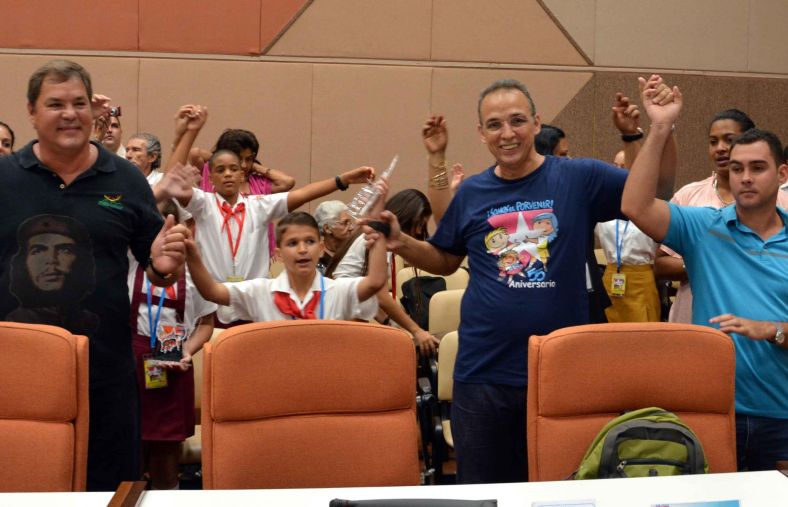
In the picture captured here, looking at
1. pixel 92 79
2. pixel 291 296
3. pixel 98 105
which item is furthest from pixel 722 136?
pixel 92 79

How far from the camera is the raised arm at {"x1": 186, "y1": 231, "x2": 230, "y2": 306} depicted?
9.57 feet

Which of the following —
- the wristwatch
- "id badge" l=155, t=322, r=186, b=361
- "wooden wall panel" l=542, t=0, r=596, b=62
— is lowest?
"id badge" l=155, t=322, r=186, b=361

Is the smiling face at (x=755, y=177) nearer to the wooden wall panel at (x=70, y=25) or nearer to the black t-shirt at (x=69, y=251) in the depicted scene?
the black t-shirt at (x=69, y=251)

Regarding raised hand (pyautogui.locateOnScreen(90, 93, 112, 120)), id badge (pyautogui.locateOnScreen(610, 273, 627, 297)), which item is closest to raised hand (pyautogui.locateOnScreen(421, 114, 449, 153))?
raised hand (pyautogui.locateOnScreen(90, 93, 112, 120))

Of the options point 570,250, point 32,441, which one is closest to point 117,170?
point 32,441

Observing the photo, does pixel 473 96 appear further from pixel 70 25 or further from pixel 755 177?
pixel 755 177

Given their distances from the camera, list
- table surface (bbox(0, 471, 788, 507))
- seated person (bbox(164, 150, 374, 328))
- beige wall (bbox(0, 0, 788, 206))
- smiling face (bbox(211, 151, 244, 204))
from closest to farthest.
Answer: table surface (bbox(0, 471, 788, 507))
seated person (bbox(164, 150, 374, 328))
smiling face (bbox(211, 151, 244, 204))
beige wall (bbox(0, 0, 788, 206))

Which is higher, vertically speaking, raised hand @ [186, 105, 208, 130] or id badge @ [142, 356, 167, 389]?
raised hand @ [186, 105, 208, 130]

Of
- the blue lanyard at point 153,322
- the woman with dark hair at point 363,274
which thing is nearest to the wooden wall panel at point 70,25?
the woman with dark hair at point 363,274

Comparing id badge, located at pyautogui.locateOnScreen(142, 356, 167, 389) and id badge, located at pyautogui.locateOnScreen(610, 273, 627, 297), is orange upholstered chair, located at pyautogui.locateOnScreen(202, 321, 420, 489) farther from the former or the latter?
id badge, located at pyautogui.locateOnScreen(610, 273, 627, 297)

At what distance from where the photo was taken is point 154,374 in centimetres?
335

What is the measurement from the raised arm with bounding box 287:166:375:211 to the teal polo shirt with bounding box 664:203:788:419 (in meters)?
1.41

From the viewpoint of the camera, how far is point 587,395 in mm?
2197

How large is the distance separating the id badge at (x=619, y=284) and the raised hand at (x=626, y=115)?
176 centimetres
